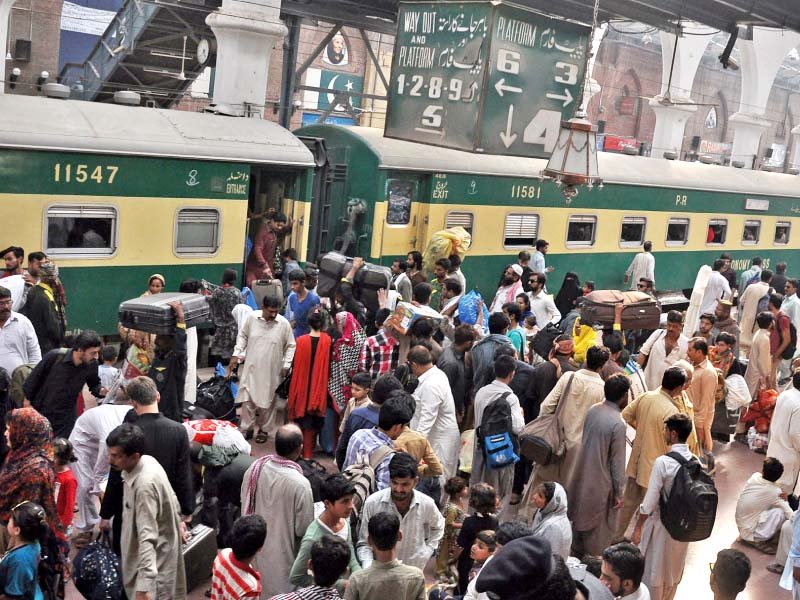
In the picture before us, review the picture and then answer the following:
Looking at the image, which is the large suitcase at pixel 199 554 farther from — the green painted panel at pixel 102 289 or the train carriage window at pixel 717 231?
the train carriage window at pixel 717 231

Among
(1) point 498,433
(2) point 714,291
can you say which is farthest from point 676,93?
(1) point 498,433

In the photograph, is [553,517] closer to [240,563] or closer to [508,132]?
[240,563]

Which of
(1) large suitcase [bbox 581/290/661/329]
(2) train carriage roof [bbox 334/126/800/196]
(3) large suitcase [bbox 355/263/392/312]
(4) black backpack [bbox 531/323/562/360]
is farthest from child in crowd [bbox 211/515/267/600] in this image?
(2) train carriage roof [bbox 334/126/800/196]

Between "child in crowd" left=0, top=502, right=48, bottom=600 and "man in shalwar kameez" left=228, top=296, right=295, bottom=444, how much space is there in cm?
429

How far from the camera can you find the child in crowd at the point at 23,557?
469cm

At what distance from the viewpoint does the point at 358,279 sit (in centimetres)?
1073

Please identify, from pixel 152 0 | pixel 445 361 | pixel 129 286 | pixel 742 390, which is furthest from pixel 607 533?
pixel 152 0

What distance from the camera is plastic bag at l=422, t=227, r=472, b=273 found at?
537 inches

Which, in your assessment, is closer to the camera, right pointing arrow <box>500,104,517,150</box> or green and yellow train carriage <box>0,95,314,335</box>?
green and yellow train carriage <box>0,95,314,335</box>

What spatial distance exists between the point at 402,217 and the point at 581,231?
14.2 feet

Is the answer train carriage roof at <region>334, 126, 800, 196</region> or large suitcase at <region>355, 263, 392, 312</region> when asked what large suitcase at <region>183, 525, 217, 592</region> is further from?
train carriage roof at <region>334, 126, 800, 196</region>

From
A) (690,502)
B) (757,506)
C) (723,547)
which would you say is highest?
(690,502)

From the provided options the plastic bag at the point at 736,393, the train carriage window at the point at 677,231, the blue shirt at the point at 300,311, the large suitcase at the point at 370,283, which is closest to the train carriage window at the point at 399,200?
the large suitcase at the point at 370,283

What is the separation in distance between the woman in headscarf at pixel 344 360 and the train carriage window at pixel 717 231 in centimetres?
1366
